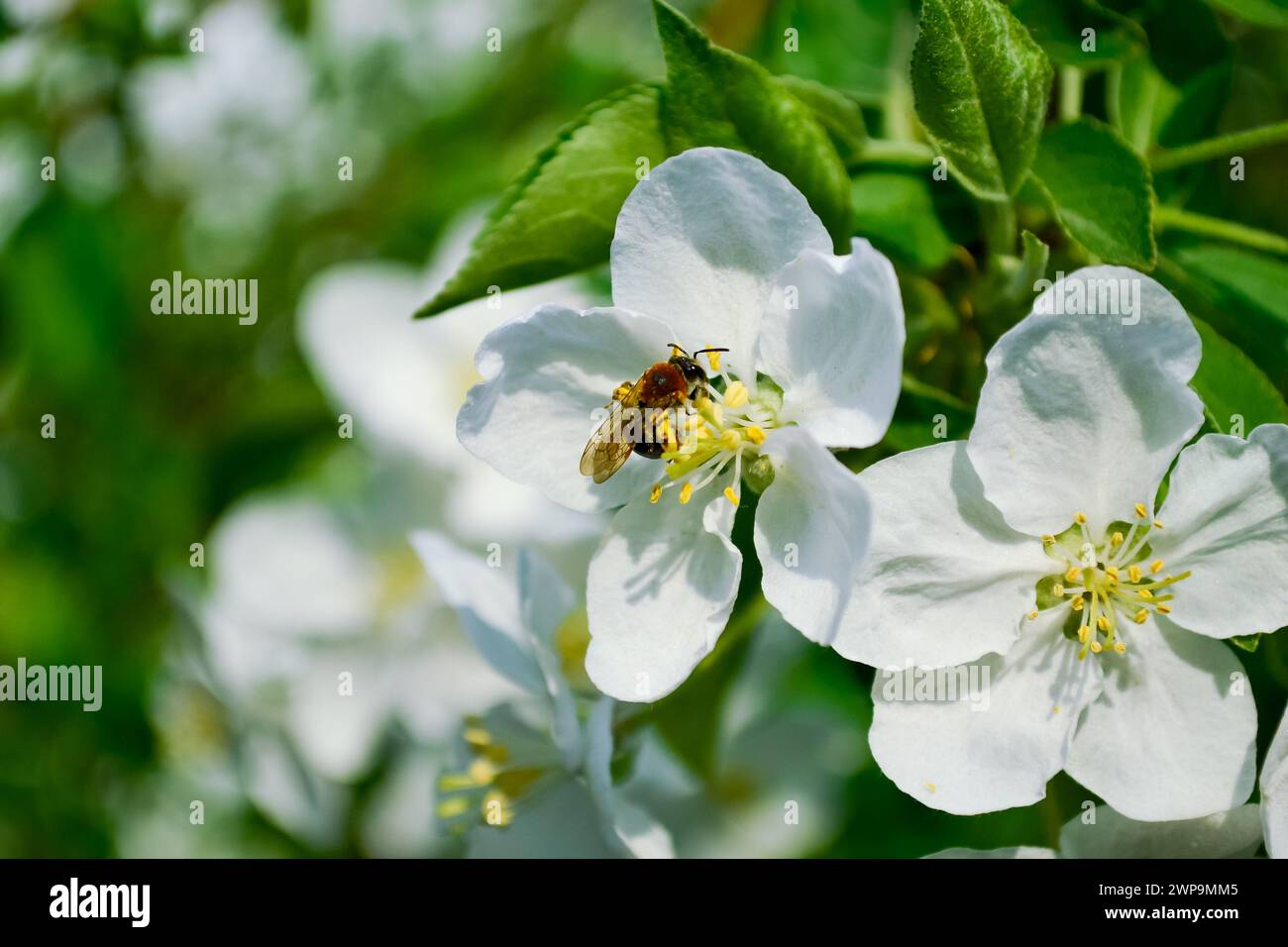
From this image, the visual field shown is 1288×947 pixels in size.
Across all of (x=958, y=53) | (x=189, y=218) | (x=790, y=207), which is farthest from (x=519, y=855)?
(x=189, y=218)

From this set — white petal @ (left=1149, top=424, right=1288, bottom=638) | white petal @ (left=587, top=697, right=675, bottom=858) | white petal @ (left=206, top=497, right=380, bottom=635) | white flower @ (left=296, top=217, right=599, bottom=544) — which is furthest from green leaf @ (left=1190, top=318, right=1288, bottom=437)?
white petal @ (left=206, top=497, right=380, bottom=635)

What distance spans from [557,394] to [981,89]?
1.29 ft

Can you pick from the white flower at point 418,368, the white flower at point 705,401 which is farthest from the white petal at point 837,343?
the white flower at point 418,368

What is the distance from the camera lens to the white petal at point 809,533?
33.1 inches

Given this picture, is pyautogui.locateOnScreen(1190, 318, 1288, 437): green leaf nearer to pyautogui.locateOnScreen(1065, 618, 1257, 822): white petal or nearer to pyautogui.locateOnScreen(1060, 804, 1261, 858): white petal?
pyautogui.locateOnScreen(1065, 618, 1257, 822): white petal

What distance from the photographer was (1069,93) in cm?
119

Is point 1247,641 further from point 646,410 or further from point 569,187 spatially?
point 569,187

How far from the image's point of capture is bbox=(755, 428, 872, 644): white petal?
0.84 m

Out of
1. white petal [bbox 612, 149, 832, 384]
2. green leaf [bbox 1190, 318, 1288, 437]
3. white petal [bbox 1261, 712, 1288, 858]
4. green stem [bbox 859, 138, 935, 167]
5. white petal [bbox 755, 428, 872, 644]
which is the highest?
green stem [bbox 859, 138, 935, 167]

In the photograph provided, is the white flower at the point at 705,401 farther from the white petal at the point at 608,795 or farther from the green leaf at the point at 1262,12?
the green leaf at the point at 1262,12

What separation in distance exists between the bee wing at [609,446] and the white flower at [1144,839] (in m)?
0.43

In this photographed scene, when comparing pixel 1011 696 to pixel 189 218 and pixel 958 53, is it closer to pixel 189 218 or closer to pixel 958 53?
pixel 958 53

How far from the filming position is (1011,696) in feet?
3.19

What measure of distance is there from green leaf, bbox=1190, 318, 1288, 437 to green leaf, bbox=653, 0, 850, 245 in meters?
0.31
